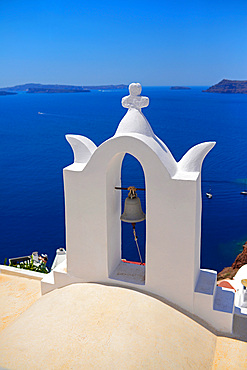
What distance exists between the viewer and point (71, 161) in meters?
54.7

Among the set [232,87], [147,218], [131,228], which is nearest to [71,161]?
[131,228]

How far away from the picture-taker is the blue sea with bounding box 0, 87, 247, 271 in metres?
33.4

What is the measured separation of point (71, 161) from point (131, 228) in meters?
22.8

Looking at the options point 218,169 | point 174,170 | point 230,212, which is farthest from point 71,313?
point 218,169

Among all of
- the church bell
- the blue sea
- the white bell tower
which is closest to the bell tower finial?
the white bell tower

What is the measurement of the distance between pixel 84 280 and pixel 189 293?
1.77m

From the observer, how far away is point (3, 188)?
46531 millimetres

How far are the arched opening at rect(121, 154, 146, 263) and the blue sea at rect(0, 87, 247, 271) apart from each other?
88mm

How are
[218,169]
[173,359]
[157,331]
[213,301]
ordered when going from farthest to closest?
[218,169] → [213,301] → [157,331] → [173,359]

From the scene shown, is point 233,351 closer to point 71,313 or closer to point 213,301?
point 213,301

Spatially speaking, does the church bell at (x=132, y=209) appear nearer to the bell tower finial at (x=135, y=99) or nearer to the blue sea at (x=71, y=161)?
the bell tower finial at (x=135, y=99)

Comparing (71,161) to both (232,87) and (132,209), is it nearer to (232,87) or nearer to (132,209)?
(132,209)

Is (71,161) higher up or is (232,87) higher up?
(232,87)

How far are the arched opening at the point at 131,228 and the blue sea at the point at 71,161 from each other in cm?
9
